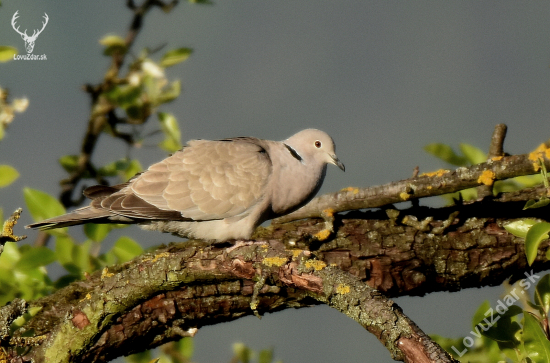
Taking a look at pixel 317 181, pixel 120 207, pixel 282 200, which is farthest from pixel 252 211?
pixel 120 207

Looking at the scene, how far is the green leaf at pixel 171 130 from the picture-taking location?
327cm

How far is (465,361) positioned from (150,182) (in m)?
1.67

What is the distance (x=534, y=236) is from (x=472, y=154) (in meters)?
1.17

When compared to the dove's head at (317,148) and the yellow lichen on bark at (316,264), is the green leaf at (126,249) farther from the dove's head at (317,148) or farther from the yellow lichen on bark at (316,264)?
the yellow lichen on bark at (316,264)

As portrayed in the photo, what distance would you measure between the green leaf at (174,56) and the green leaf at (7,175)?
912 mm

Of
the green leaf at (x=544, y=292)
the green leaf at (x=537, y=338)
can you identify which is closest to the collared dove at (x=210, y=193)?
the green leaf at (x=544, y=292)

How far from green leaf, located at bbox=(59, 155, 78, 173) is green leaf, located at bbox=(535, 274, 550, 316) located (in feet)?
8.09

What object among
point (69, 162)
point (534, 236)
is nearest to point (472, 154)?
point (534, 236)

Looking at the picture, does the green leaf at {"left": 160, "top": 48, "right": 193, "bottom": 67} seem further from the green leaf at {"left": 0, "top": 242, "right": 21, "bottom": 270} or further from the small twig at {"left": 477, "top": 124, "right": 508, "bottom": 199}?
the small twig at {"left": 477, "top": 124, "right": 508, "bottom": 199}

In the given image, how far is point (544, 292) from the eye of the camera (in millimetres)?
2131

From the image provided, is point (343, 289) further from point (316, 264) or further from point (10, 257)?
point (10, 257)

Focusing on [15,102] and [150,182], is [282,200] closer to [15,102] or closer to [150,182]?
[150,182]

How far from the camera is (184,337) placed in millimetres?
2859

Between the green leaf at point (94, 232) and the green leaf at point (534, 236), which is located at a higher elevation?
the green leaf at point (534, 236)
